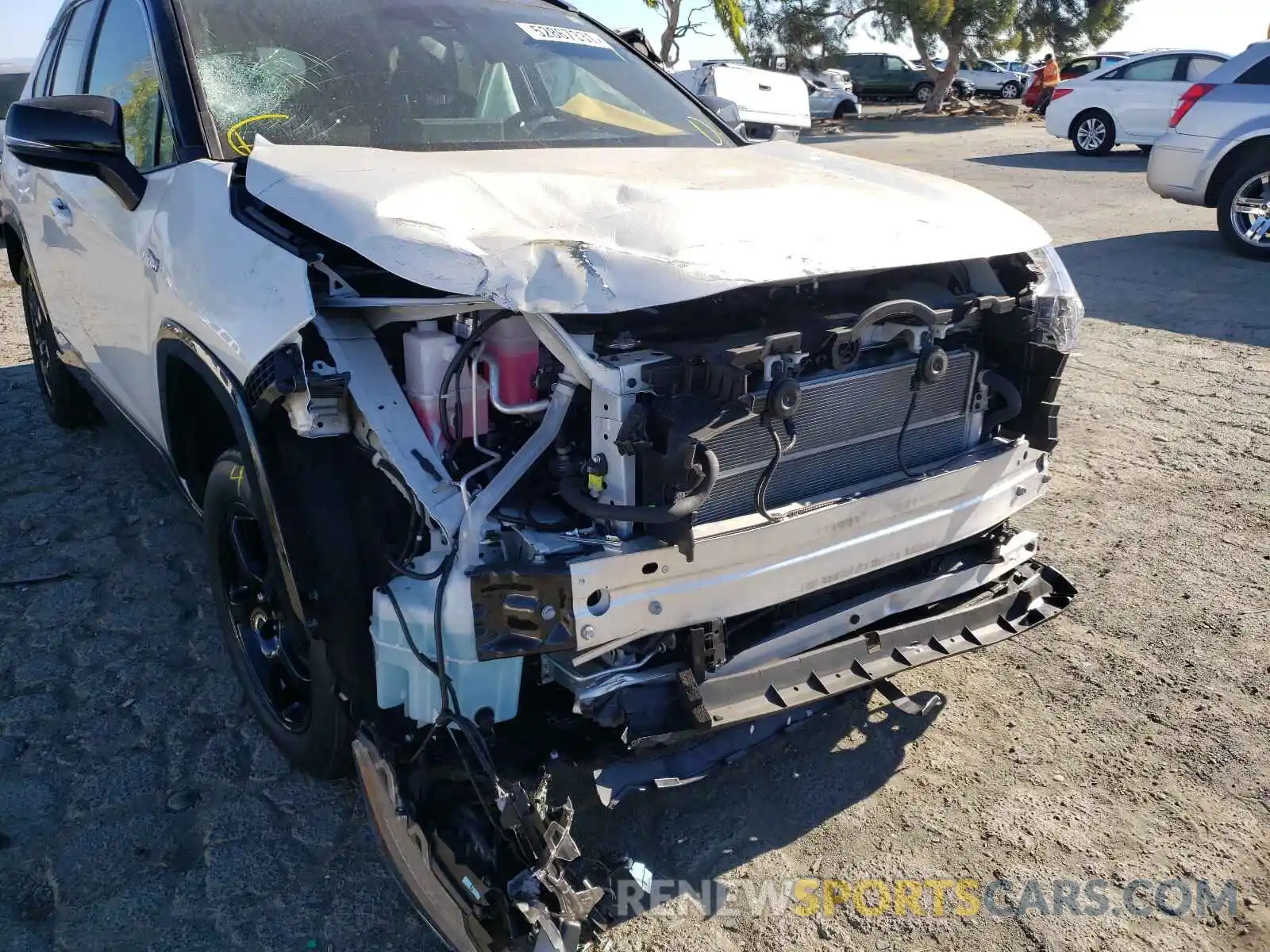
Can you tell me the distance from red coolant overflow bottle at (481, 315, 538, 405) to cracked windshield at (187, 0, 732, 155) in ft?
3.59

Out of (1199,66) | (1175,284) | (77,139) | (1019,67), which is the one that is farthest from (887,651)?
(1019,67)

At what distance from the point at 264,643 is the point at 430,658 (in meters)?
0.94

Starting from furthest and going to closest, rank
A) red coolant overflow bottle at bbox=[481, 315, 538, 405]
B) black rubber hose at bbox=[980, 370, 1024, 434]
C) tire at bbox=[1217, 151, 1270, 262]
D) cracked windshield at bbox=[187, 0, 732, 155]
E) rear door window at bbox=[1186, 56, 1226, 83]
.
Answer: rear door window at bbox=[1186, 56, 1226, 83]
tire at bbox=[1217, 151, 1270, 262]
cracked windshield at bbox=[187, 0, 732, 155]
black rubber hose at bbox=[980, 370, 1024, 434]
red coolant overflow bottle at bbox=[481, 315, 538, 405]

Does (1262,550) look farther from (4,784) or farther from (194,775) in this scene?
(4,784)

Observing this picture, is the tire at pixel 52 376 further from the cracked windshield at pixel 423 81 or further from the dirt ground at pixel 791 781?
the cracked windshield at pixel 423 81

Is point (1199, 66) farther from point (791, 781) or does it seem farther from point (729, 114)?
point (791, 781)

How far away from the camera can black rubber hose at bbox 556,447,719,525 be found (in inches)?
80.1

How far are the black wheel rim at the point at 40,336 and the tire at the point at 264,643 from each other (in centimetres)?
268

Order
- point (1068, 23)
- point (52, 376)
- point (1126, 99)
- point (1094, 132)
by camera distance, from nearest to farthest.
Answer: point (52, 376) → point (1126, 99) → point (1094, 132) → point (1068, 23)

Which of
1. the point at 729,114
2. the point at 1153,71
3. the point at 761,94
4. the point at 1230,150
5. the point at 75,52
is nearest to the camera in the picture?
the point at 75,52

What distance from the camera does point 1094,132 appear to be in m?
16.5

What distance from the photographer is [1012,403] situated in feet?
9.31

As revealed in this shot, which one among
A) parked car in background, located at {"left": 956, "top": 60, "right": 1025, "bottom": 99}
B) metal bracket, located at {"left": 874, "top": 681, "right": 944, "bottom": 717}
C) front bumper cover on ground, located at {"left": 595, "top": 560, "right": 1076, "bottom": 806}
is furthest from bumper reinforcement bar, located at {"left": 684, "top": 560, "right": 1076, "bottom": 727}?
parked car in background, located at {"left": 956, "top": 60, "right": 1025, "bottom": 99}

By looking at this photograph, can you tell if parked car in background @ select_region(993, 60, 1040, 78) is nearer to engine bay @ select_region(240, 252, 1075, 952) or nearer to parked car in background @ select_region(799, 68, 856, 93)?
parked car in background @ select_region(799, 68, 856, 93)
